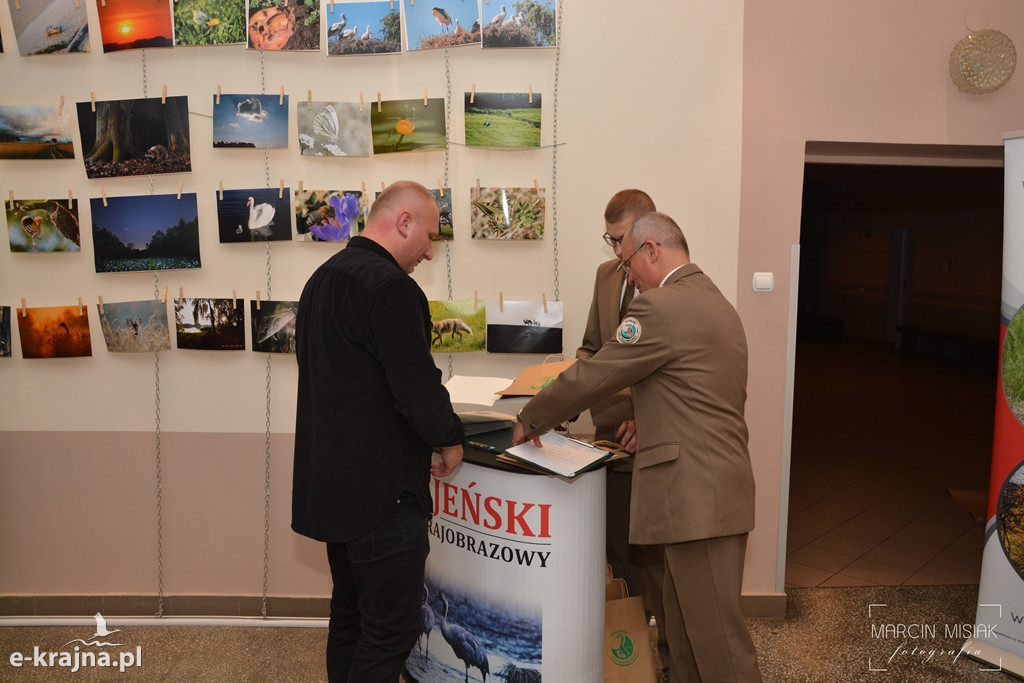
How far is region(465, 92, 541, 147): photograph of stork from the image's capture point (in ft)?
10.9

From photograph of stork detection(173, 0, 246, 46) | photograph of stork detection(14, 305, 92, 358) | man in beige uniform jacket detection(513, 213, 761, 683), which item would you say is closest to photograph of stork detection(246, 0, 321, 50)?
photograph of stork detection(173, 0, 246, 46)

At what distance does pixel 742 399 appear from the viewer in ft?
7.93

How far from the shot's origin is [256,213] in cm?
340

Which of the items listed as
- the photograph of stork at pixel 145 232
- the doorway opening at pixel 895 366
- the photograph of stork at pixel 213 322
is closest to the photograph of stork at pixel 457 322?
the photograph of stork at pixel 213 322

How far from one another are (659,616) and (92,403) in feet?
9.04

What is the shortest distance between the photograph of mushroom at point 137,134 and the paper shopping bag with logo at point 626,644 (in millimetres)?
2668

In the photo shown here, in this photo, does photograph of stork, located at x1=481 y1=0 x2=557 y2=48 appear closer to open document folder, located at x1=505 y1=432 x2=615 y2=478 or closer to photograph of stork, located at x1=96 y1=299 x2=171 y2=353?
open document folder, located at x1=505 y1=432 x2=615 y2=478

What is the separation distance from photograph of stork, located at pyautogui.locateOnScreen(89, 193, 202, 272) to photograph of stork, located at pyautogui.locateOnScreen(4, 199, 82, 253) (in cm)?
11

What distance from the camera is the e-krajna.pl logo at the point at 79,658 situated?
315cm

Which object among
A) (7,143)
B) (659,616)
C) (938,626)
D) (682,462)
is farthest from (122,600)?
(938,626)

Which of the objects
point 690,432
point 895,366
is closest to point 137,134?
point 690,432

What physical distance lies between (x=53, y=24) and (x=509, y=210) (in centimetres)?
219

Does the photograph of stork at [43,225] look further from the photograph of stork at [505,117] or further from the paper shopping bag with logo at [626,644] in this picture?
the paper shopping bag with logo at [626,644]

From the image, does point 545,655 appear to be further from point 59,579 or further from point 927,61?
point 927,61
